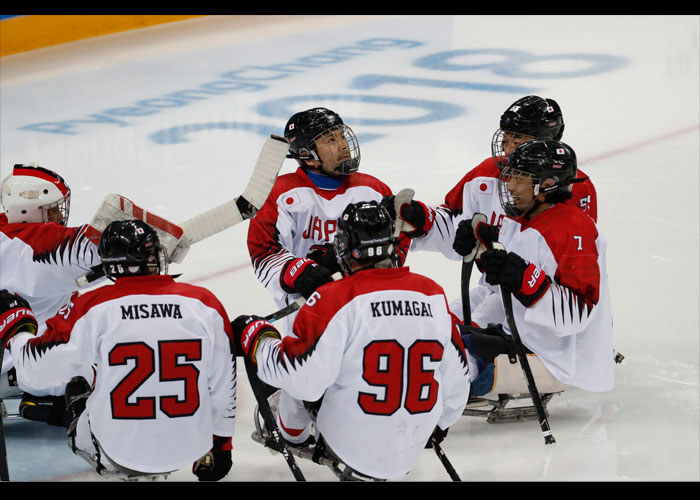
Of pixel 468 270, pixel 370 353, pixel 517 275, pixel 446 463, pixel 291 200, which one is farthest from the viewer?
pixel 291 200

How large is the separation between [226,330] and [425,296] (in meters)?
0.63

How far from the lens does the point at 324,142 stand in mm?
4281

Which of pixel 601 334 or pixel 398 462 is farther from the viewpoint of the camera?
pixel 601 334

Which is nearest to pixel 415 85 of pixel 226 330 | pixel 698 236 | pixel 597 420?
pixel 698 236

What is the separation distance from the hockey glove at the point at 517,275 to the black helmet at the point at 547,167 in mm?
331

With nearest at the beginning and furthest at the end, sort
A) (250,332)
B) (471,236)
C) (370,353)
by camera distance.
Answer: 1. (370,353)
2. (250,332)
3. (471,236)

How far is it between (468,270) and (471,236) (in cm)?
20

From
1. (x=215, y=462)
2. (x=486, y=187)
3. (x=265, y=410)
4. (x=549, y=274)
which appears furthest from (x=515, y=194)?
(x=215, y=462)

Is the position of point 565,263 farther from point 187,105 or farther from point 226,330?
point 187,105

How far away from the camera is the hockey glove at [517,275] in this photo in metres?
3.70

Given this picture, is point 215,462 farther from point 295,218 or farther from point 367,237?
point 295,218

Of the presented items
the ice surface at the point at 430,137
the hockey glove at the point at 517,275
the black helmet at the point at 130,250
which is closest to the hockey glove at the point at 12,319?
the black helmet at the point at 130,250
